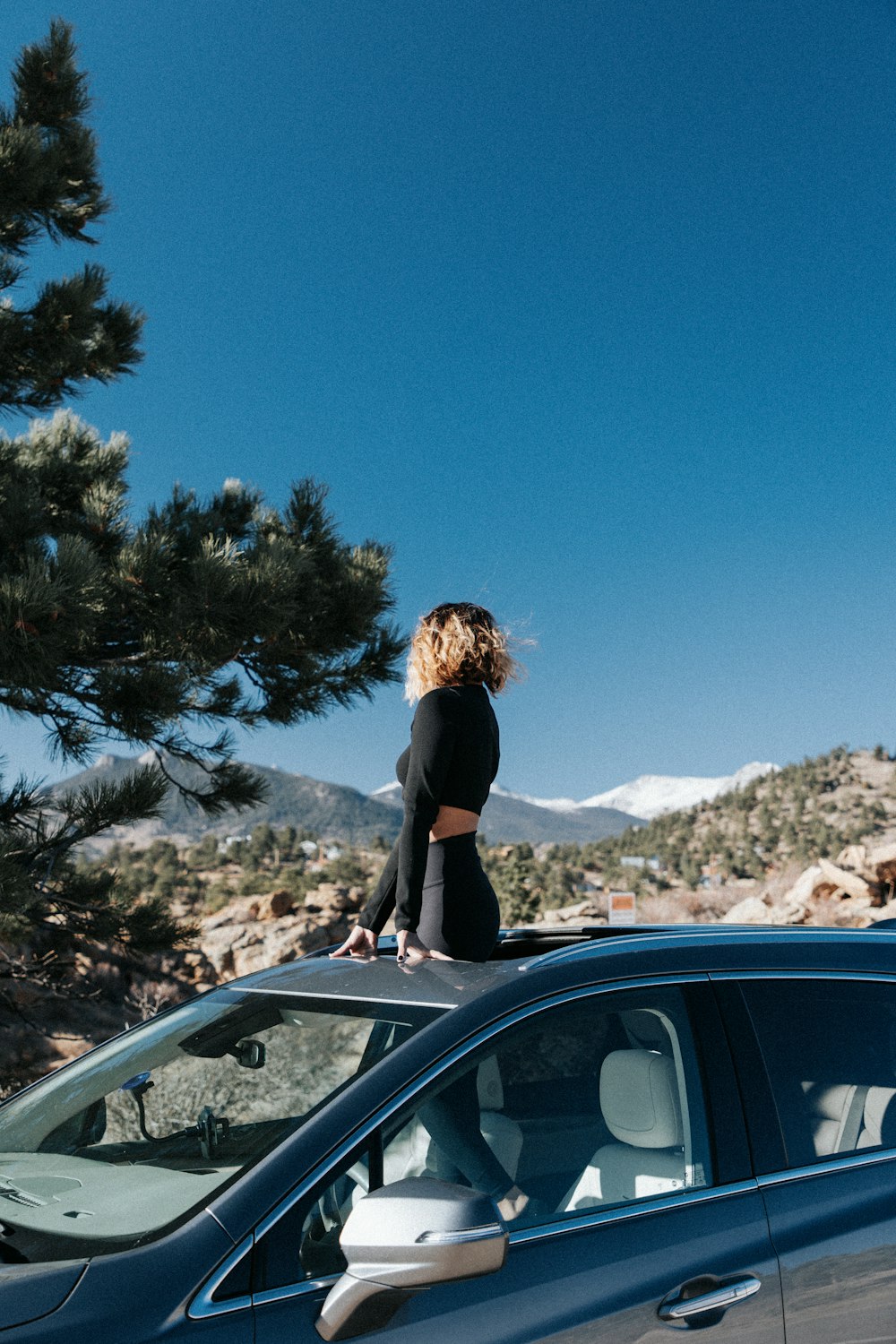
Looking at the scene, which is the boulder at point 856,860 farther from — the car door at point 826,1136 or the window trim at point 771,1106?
the window trim at point 771,1106

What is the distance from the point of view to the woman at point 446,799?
2.97 metres

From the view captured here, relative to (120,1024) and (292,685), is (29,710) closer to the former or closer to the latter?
(292,685)

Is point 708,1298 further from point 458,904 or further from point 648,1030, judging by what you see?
point 458,904

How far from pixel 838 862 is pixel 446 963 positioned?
19.0 meters

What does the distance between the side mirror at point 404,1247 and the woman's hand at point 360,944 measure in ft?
4.06

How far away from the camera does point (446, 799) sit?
3.15 metres

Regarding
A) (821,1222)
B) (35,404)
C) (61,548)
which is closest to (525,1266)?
(821,1222)

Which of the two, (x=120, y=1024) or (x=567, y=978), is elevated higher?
(x=567, y=978)

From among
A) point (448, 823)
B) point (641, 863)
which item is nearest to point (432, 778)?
point (448, 823)

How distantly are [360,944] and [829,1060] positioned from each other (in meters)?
1.22

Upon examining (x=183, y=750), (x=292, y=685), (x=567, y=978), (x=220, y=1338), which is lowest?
(x=220, y=1338)

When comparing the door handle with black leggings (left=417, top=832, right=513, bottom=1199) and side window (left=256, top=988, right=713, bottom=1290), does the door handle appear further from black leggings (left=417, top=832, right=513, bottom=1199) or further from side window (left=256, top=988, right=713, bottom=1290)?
black leggings (left=417, top=832, right=513, bottom=1199)

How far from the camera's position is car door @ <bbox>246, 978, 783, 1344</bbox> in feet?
5.69

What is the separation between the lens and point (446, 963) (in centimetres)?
243
